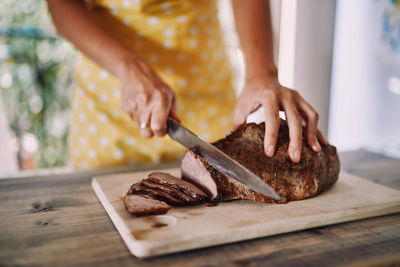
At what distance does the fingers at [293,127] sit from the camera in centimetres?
197

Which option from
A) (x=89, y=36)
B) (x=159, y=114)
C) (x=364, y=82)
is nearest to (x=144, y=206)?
(x=159, y=114)

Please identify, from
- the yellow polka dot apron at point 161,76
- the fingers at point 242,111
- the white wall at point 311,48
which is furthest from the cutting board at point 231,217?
the white wall at point 311,48

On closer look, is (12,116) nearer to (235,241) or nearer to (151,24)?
(151,24)

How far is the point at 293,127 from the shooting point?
6.63ft

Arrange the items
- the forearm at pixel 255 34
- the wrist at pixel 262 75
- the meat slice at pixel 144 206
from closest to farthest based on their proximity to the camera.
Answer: the meat slice at pixel 144 206 → the wrist at pixel 262 75 → the forearm at pixel 255 34

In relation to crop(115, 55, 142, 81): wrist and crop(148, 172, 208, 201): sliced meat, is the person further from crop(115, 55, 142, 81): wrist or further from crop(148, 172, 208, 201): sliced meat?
crop(148, 172, 208, 201): sliced meat

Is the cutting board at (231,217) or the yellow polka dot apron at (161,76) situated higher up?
the yellow polka dot apron at (161,76)

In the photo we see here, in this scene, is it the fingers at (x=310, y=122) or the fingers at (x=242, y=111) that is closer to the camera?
the fingers at (x=310, y=122)

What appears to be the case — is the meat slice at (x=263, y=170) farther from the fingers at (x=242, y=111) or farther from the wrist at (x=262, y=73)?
the wrist at (x=262, y=73)

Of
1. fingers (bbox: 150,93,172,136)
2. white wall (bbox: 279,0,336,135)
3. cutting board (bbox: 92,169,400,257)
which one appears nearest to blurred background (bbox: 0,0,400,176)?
white wall (bbox: 279,0,336,135)

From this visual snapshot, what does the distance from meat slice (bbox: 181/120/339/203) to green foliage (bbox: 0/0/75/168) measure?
138 inches

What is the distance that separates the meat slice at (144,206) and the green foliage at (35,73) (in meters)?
3.63

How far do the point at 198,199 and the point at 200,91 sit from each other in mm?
1305

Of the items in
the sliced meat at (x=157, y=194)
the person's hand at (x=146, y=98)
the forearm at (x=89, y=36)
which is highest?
the forearm at (x=89, y=36)
